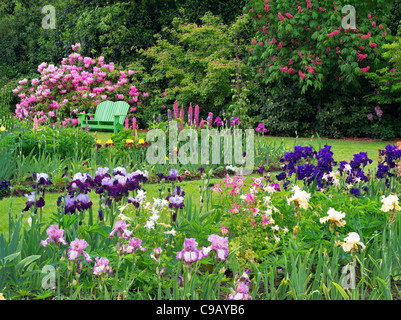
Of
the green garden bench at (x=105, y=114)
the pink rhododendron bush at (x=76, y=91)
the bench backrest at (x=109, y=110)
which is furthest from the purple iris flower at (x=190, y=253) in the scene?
the pink rhododendron bush at (x=76, y=91)

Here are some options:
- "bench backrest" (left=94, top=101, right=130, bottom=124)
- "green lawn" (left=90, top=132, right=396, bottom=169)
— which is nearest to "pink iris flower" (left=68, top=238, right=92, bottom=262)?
"green lawn" (left=90, top=132, right=396, bottom=169)

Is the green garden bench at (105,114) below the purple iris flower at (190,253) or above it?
above

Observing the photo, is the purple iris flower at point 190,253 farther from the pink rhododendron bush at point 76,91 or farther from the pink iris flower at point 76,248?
the pink rhododendron bush at point 76,91

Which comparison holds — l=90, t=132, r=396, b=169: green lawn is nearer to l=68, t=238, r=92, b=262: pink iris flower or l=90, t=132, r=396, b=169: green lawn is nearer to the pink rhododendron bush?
the pink rhododendron bush

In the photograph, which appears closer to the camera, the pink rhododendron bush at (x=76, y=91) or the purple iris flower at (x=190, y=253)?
the purple iris flower at (x=190, y=253)

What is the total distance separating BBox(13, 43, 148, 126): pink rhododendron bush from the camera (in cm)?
1247

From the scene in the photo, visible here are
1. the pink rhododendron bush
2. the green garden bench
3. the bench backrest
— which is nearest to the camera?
the green garden bench

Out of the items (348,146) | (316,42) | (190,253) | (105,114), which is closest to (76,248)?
(190,253)

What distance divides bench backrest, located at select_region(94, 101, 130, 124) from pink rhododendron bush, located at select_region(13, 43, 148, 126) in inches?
23.1

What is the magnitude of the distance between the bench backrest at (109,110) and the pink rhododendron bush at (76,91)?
0.59m

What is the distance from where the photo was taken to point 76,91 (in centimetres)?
1262

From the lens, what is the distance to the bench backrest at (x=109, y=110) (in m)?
11.5
